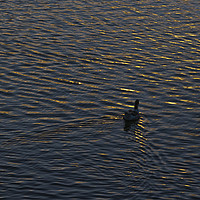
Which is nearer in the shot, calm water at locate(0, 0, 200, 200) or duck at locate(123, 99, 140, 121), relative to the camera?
calm water at locate(0, 0, 200, 200)

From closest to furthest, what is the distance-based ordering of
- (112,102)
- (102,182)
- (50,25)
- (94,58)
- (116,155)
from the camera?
(102,182) → (116,155) → (112,102) → (94,58) → (50,25)

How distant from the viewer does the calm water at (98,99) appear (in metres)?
32.2

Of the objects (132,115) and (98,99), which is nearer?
(132,115)

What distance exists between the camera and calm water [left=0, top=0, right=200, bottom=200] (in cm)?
3219

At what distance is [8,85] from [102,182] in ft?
54.8

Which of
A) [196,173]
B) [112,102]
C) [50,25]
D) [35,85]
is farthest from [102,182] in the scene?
[50,25]

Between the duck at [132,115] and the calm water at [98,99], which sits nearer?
the calm water at [98,99]

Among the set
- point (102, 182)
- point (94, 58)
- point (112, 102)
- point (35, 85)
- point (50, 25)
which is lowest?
point (102, 182)

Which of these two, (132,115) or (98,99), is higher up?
(98,99)

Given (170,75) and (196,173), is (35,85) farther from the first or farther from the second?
(196,173)

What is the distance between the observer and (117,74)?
161ft

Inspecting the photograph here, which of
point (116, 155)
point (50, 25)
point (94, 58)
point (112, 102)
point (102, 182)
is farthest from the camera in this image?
point (50, 25)

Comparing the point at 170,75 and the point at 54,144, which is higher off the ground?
the point at 170,75

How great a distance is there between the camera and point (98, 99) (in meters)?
43.7
